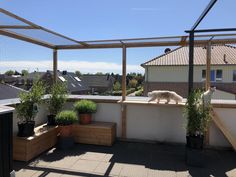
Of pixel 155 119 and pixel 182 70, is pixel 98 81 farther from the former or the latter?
pixel 155 119

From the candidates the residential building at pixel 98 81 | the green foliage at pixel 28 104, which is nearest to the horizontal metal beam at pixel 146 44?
the green foliage at pixel 28 104

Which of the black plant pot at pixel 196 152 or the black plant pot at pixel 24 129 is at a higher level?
the black plant pot at pixel 24 129

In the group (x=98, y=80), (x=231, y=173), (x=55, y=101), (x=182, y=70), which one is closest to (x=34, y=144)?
(x=55, y=101)

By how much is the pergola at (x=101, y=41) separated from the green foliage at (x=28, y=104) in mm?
1036

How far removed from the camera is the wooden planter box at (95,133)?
4145 mm

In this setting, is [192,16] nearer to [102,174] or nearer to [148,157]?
[148,157]

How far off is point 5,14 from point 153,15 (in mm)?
2893

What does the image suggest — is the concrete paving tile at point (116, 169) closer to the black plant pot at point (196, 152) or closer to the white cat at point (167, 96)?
the black plant pot at point (196, 152)

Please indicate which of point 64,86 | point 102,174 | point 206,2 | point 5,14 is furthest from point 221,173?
point 5,14

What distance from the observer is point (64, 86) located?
451 centimetres

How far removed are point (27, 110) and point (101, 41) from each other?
2013 millimetres

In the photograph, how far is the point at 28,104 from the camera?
3.54m

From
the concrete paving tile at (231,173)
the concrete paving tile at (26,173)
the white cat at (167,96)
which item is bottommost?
the concrete paving tile at (231,173)

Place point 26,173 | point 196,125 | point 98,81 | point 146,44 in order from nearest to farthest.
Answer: point 26,173 → point 196,125 → point 146,44 → point 98,81
